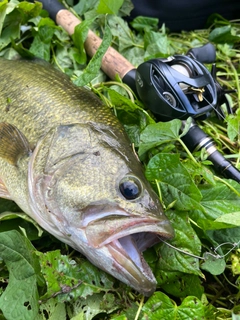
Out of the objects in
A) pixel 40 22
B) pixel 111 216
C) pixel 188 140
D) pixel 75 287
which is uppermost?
pixel 40 22

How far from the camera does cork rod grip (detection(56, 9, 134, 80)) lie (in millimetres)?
2693

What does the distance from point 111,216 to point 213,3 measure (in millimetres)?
2577

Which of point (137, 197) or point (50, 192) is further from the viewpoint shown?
point (50, 192)

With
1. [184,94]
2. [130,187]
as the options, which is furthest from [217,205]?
[184,94]

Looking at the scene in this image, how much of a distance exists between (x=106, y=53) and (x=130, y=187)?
1.33 metres

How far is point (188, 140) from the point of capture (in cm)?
235

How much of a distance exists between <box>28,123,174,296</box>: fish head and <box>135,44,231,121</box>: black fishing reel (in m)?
0.33

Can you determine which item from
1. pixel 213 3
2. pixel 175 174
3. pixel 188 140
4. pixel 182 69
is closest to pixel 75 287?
pixel 175 174

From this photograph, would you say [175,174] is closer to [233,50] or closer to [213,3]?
[233,50]

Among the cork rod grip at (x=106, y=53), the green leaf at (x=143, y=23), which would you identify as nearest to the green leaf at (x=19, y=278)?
the cork rod grip at (x=106, y=53)

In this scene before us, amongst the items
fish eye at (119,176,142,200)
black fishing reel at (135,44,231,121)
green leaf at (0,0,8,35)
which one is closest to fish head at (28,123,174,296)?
fish eye at (119,176,142,200)

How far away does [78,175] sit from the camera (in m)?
1.90

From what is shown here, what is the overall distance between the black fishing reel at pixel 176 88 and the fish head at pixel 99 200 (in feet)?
1.07

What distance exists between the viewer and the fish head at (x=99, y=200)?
5.69 feet
